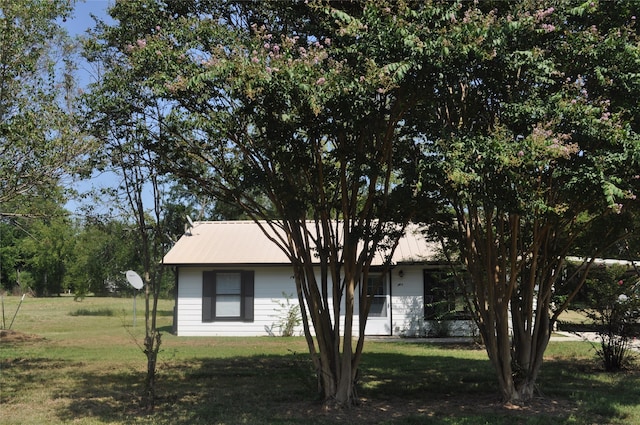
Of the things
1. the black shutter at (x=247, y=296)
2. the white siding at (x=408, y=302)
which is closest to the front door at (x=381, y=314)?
the white siding at (x=408, y=302)

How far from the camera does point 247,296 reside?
56.7ft

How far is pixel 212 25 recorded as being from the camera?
652 centimetres

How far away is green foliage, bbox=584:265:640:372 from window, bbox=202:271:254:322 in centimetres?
977

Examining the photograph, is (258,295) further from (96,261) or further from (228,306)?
(96,261)

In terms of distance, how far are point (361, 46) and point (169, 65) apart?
2.04 m

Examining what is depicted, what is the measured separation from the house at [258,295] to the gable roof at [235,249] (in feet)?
0.10

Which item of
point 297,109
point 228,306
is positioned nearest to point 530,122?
point 297,109

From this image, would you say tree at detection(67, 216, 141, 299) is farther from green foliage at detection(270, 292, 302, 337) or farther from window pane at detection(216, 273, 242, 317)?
green foliage at detection(270, 292, 302, 337)

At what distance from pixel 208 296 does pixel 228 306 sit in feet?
2.23

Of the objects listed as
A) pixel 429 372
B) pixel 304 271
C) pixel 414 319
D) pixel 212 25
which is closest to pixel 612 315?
pixel 429 372

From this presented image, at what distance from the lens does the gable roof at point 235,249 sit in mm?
16969

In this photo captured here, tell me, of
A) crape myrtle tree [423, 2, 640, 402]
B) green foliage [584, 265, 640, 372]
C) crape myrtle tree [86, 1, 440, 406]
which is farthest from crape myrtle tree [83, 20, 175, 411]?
green foliage [584, 265, 640, 372]

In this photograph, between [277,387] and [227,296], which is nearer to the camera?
[277,387]

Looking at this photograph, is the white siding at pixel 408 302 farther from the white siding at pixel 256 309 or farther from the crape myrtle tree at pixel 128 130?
the crape myrtle tree at pixel 128 130
